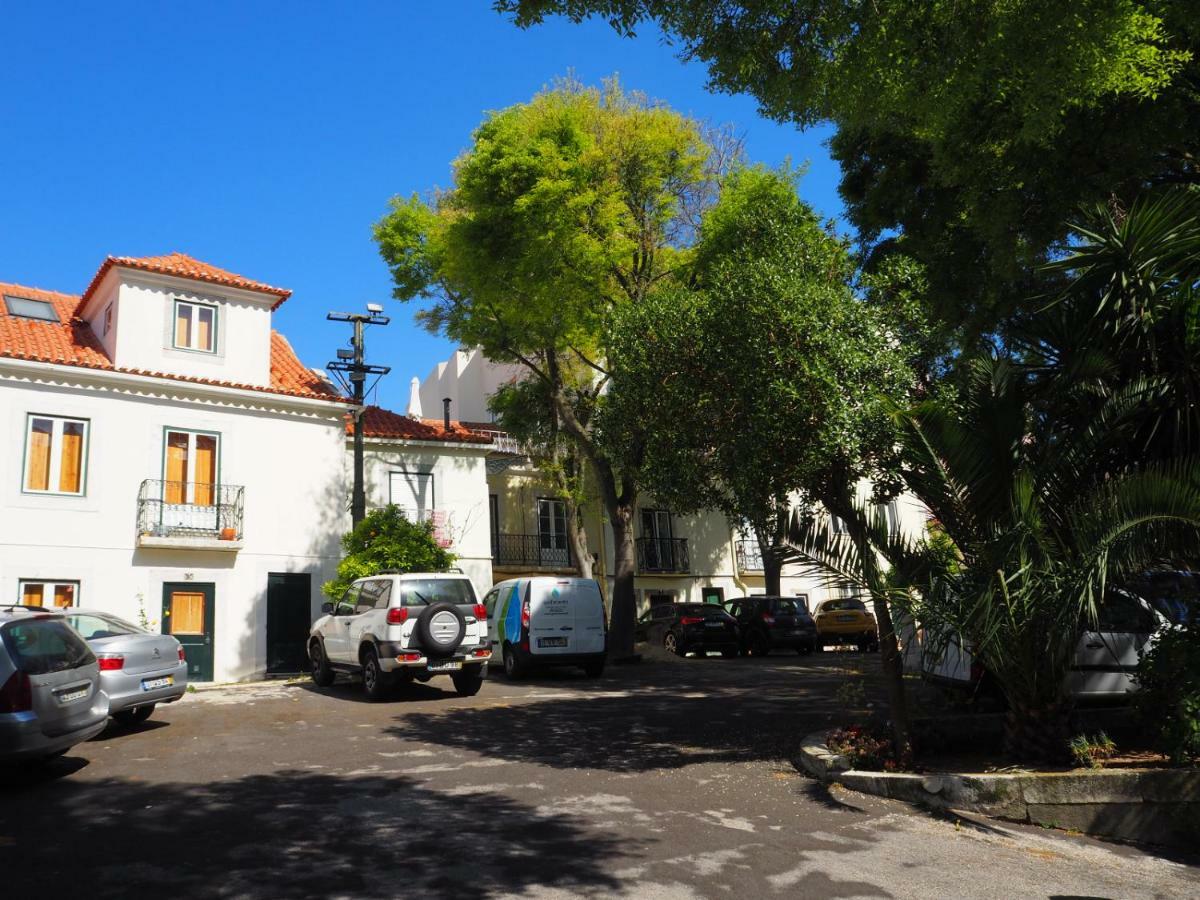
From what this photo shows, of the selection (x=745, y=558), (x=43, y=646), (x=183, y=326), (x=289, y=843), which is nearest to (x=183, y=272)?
(x=183, y=326)

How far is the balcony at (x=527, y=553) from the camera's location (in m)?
31.7

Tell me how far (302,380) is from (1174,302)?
66.9 feet

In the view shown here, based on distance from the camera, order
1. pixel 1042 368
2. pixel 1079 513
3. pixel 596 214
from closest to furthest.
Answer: pixel 1079 513, pixel 1042 368, pixel 596 214

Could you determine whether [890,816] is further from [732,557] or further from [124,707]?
[732,557]

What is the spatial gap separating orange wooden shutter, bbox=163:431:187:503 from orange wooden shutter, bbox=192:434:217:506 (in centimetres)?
27

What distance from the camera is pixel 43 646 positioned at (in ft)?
27.1

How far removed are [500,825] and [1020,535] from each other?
452 cm

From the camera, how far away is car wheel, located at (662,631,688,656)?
81.9 ft

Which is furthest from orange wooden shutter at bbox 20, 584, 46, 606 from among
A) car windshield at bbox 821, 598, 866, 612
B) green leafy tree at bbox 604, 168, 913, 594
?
car windshield at bbox 821, 598, 866, 612

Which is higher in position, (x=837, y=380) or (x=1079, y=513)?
(x=837, y=380)

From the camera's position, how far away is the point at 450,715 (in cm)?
1228

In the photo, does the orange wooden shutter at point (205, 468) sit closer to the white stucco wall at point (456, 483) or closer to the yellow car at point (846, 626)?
the white stucco wall at point (456, 483)

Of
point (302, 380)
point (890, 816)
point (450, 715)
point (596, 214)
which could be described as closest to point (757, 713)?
point (450, 715)

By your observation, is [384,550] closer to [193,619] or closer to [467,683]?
[193,619]
